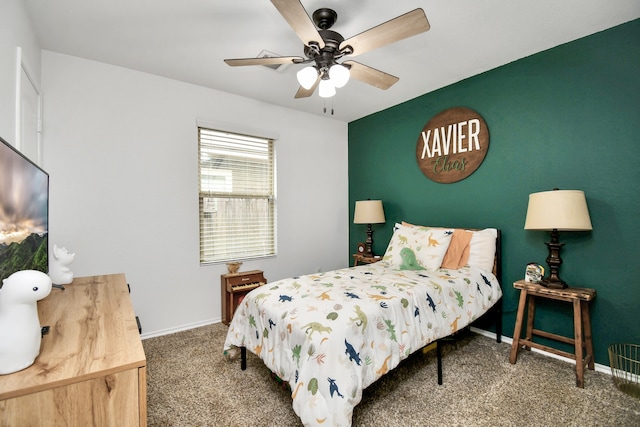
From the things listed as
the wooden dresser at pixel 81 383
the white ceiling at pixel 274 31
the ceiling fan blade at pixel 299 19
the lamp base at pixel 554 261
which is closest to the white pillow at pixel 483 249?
the lamp base at pixel 554 261

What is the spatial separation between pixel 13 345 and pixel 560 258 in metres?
3.13

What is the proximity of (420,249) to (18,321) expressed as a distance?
8.66ft

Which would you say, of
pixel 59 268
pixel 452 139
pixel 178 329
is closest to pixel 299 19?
pixel 59 268

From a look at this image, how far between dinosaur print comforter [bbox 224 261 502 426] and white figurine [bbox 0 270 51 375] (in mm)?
1053

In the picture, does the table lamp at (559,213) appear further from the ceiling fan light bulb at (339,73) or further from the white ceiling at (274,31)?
the ceiling fan light bulb at (339,73)

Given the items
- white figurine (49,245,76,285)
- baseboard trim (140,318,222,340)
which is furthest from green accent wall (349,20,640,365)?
white figurine (49,245,76,285)

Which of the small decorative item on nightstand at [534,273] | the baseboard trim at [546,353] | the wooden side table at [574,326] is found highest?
the small decorative item on nightstand at [534,273]

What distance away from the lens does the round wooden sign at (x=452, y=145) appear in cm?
287

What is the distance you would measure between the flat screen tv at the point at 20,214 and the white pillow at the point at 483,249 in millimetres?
2995

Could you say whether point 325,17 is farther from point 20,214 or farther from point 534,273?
point 534,273

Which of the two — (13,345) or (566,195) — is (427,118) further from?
(13,345)

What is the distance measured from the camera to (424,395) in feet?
6.14

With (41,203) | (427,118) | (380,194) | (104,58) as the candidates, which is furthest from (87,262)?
(427,118)

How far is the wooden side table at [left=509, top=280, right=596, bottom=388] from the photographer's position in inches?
77.7
